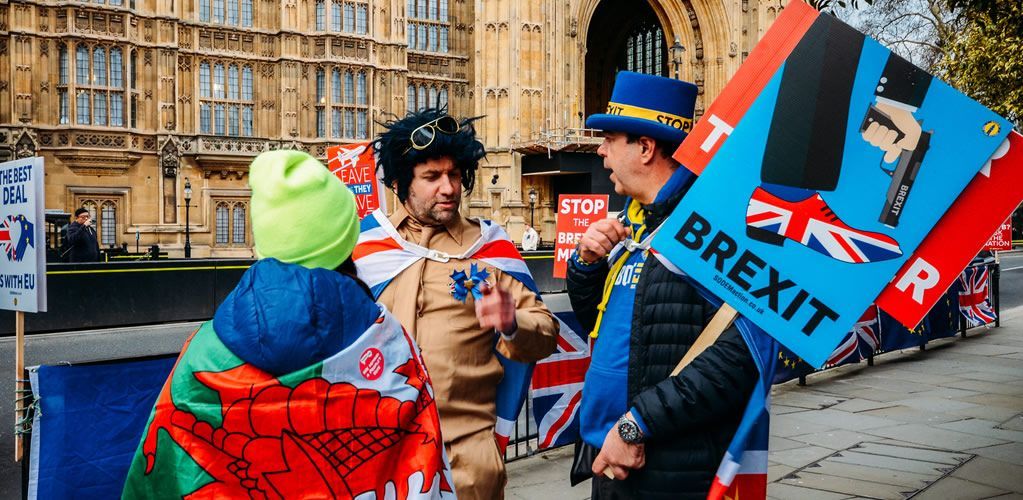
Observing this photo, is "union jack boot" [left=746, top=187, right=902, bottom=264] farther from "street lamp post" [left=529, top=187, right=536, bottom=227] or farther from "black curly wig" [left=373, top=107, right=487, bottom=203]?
"street lamp post" [left=529, top=187, right=536, bottom=227]

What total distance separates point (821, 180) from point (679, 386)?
0.67 meters

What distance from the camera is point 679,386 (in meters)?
2.18

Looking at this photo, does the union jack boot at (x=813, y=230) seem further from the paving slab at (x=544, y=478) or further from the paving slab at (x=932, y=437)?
the paving slab at (x=932, y=437)

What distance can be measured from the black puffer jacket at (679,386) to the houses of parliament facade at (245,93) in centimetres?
2577

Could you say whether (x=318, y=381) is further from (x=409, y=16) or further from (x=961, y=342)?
(x=409, y=16)

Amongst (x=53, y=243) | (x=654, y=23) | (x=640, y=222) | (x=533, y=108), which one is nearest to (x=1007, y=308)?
(x=640, y=222)

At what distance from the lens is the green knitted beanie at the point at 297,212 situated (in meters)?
1.87

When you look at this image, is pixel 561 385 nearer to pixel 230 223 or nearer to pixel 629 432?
pixel 629 432

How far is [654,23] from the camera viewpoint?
41.7 m

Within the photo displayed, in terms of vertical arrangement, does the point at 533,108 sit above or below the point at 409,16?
below

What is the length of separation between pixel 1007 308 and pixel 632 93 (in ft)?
55.9

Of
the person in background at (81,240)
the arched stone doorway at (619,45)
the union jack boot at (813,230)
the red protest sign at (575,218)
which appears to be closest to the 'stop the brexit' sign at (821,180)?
the union jack boot at (813,230)

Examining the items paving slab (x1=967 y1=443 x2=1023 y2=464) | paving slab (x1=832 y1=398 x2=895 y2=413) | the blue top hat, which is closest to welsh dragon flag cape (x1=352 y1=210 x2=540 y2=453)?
the blue top hat

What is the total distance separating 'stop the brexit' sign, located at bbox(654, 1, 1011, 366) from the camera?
2064mm
